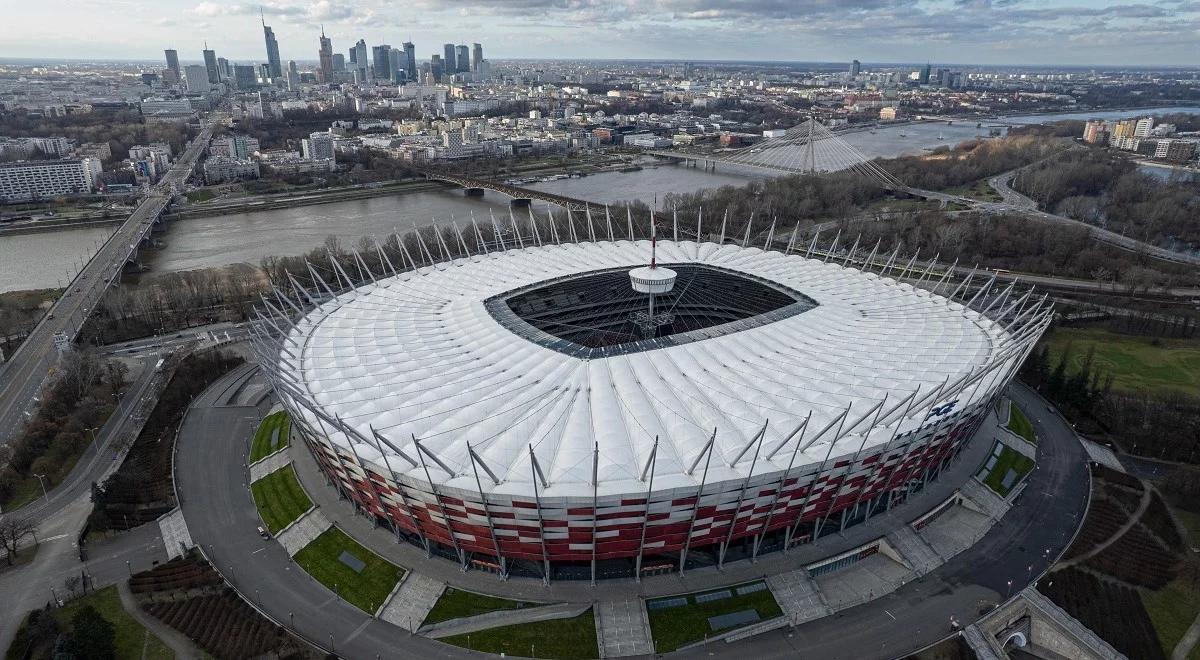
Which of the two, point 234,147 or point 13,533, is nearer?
point 13,533

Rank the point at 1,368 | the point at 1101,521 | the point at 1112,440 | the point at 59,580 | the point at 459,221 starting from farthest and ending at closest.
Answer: the point at 459,221, the point at 1,368, the point at 1112,440, the point at 1101,521, the point at 59,580

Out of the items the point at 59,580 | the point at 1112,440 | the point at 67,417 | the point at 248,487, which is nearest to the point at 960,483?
the point at 1112,440

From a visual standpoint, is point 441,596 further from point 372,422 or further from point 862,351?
point 862,351

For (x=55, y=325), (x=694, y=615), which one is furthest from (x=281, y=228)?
(x=694, y=615)

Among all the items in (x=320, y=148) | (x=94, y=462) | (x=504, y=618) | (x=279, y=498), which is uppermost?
(x=320, y=148)

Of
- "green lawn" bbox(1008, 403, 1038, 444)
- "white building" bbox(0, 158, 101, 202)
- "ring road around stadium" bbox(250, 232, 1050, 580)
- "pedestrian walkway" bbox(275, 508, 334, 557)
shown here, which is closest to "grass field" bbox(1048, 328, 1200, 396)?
"green lawn" bbox(1008, 403, 1038, 444)

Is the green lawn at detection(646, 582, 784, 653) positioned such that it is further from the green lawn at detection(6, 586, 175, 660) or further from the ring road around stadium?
the green lawn at detection(6, 586, 175, 660)

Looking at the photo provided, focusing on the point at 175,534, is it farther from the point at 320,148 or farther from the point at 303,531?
the point at 320,148
